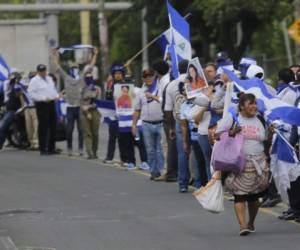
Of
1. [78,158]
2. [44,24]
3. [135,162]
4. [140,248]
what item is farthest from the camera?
[44,24]

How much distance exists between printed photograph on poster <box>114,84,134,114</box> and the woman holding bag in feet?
24.1

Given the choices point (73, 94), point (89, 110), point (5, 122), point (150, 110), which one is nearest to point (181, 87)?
point (150, 110)

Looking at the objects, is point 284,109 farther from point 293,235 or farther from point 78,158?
point 78,158

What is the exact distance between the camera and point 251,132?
10867 millimetres

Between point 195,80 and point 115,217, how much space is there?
8.14 feet

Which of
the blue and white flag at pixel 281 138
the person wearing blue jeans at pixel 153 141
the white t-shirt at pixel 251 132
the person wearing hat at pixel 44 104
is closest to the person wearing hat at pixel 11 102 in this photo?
the person wearing hat at pixel 44 104

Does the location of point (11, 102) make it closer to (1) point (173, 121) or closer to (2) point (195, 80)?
(1) point (173, 121)

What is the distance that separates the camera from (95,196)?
14672 millimetres

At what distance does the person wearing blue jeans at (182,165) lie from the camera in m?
14.8

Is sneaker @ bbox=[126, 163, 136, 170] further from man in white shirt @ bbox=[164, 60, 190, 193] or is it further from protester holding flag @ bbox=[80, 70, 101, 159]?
man in white shirt @ bbox=[164, 60, 190, 193]

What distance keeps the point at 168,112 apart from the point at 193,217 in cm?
333

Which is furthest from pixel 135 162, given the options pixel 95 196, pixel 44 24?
pixel 44 24

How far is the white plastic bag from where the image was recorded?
10703 millimetres

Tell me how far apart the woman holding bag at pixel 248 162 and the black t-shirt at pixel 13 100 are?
1239 cm
